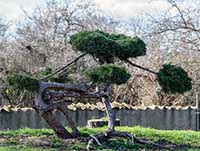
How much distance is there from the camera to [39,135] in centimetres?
1243

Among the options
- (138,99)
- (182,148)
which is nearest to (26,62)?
(138,99)

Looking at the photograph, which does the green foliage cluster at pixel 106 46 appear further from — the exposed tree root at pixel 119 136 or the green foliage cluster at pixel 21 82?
the exposed tree root at pixel 119 136

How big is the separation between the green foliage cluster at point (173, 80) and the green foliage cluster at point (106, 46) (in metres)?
0.61

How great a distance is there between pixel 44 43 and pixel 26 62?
1.44m

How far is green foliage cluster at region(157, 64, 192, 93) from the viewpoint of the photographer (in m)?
10.9

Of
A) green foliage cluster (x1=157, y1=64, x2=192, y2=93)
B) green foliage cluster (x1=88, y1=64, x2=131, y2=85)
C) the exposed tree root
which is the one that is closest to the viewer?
green foliage cluster (x1=88, y1=64, x2=131, y2=85)

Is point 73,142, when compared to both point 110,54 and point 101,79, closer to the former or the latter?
point 101,79

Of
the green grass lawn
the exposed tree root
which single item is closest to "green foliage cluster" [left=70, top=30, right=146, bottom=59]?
the exposed tree root

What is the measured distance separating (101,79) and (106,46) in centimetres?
70

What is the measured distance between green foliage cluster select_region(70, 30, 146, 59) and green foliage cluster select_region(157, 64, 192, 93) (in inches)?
24.0

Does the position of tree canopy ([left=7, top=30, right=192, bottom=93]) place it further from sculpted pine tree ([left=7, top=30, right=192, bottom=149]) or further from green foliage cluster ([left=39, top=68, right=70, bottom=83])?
green foliage cluster ([left=39, top=68, right=70, bottom=83])

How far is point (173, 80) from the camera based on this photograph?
426 inches

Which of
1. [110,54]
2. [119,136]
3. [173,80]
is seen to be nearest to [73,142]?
[119,136]

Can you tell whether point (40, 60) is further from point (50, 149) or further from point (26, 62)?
point (50, 149)
